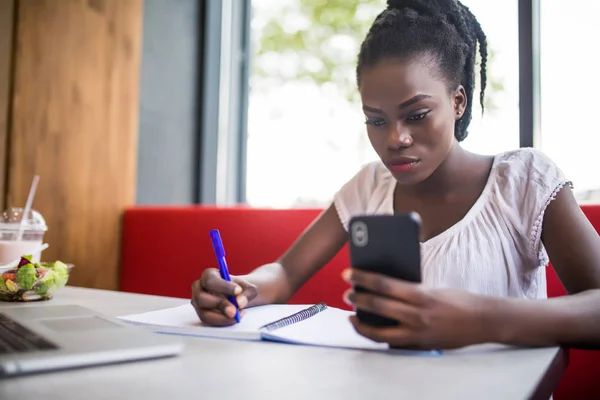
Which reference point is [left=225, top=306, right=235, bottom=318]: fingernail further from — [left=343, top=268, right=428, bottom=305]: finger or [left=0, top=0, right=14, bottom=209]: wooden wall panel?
[left=0, top=0, right=14, bottom=209]: wooden wall panel

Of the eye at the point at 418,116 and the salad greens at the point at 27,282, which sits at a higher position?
the eye at the point at 418,116

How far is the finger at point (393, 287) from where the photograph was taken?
1.92 ft

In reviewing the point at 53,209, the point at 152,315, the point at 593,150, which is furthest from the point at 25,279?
the point at 593,150

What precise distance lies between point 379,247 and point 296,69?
210cm

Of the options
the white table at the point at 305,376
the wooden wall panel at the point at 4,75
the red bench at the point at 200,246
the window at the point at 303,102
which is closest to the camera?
the white table at the point at 305,376

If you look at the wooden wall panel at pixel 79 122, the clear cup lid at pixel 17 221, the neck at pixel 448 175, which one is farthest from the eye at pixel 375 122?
the wooden wall panel at pixel 79 122

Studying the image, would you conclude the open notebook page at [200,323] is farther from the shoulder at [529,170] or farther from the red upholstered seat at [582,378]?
the red upholstered seat at [582,378]

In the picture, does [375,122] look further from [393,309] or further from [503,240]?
[393,309]

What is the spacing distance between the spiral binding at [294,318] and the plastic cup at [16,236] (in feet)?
2.23

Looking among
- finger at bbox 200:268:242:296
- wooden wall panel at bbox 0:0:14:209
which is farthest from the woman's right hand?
wooden wall panel at bbox 0:0:14:209

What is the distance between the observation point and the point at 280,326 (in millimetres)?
768

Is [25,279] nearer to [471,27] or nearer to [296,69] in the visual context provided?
[471,27]

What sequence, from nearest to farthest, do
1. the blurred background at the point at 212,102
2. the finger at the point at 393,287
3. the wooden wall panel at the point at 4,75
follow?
1. the finger at the point at 393,287
2. the wooden wall panel at the point at 4,75
3. the blurred background at the point at 212,102

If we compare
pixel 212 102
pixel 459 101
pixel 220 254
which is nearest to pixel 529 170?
pixel 459 101
